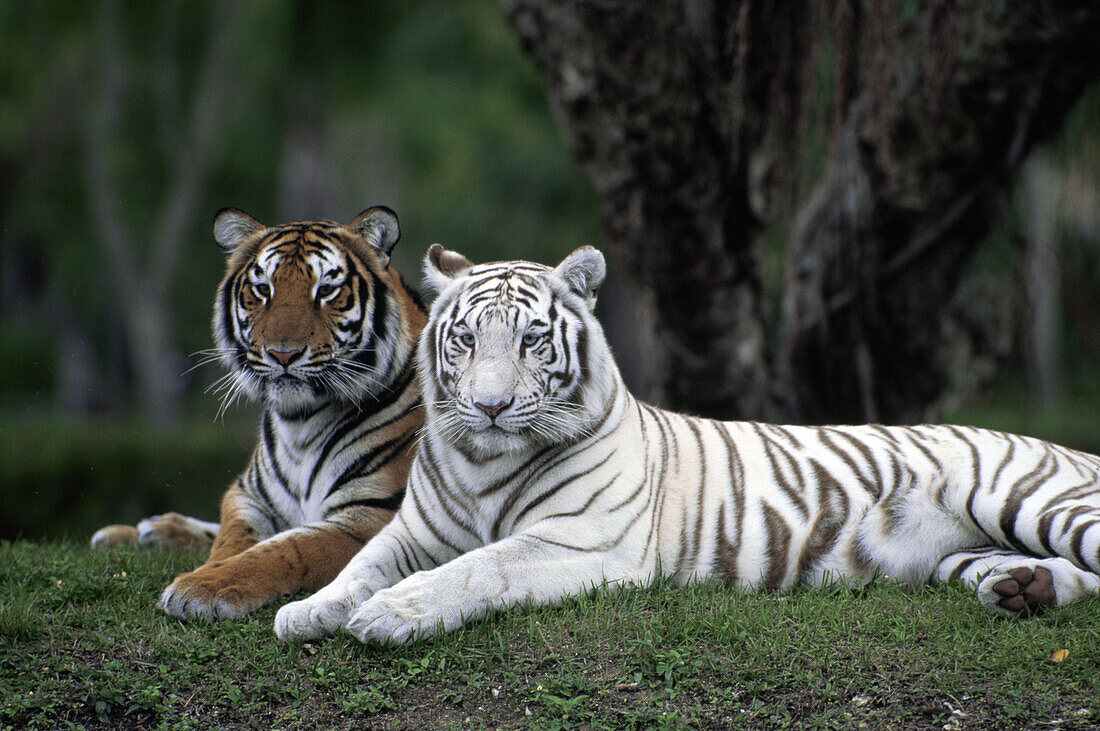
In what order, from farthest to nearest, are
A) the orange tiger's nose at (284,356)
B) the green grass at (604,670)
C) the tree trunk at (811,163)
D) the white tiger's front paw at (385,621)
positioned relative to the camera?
the tree trunk at (811,163) < the orange tiger's nose at (284,356) < the white tiger's front paw at (385,621) < the green grass at (604,670)

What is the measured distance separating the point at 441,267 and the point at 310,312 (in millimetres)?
576

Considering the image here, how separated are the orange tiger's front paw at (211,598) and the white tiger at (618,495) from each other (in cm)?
33

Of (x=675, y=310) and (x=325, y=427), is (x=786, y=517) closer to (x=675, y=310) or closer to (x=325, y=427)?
(x=325, y=427)

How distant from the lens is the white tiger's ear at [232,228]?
160 inches

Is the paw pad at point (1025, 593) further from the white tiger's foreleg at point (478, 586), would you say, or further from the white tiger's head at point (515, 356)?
the white tiger's head at point (515, 356)

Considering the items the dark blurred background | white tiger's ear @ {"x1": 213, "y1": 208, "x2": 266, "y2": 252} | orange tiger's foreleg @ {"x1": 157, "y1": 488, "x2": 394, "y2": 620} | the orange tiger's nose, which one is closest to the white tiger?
orange tiger's foreleg @ {"x1": 157, "y1": 488, "x2": 394, "y2": 620}

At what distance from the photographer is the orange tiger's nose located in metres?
3.67

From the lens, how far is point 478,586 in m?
2.91

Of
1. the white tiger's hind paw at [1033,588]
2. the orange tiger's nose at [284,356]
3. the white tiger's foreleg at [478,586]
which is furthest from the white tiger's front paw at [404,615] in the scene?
the white tiger's hind paw at [1033,588]

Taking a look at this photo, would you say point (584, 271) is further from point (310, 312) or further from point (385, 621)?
point (385, 621)

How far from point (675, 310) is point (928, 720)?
129 inches

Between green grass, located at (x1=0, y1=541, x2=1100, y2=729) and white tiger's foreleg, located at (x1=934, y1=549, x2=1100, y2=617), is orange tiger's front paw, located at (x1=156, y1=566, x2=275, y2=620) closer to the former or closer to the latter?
green grass, located at (x1=0, y1=541, x2=1100, y2=729)

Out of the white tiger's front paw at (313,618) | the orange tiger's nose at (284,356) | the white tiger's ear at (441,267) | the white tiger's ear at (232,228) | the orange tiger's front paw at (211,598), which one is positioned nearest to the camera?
the white tiger's front paw at (313,618)

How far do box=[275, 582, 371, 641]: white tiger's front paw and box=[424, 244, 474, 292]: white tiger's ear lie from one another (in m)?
1.15
